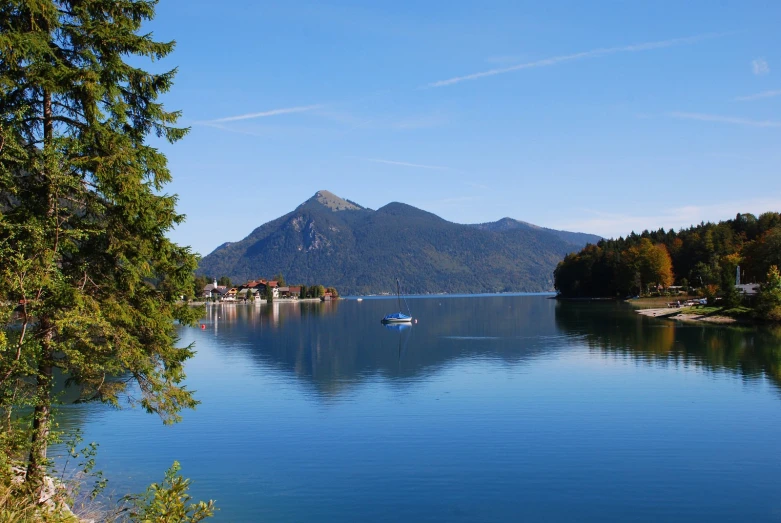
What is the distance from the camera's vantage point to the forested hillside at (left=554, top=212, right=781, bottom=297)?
11738 cm

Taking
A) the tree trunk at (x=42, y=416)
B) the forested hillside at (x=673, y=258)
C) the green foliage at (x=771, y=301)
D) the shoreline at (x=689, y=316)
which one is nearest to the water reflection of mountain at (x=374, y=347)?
the shoreline at (x=689, y=316)

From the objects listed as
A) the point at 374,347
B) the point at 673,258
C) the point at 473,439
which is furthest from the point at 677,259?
the point at 473,439

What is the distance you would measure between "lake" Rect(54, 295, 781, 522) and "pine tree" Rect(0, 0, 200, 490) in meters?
5.46

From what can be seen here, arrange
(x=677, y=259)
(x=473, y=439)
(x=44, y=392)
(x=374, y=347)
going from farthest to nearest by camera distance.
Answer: (x=677, y=259)
(x=374, y=347)
(x=473, y=439)
(x=44, y=392)

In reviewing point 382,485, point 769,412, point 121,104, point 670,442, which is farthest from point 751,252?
point 121,104

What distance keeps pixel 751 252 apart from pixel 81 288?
11439 cm

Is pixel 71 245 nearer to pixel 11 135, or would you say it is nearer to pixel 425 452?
pixel 11 135

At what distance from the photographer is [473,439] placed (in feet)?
75.1

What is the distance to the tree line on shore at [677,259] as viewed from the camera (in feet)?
359

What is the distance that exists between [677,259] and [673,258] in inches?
60.7

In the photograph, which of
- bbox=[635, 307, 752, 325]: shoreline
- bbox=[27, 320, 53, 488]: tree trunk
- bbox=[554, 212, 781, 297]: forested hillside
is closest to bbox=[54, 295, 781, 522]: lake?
bbox=[27, 320, 53, 488]: tree trunk

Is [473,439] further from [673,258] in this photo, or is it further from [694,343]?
[673,258]

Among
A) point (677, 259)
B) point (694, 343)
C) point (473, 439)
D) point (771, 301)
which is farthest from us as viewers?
point (677, 259)

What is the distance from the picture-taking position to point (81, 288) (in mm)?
12305
